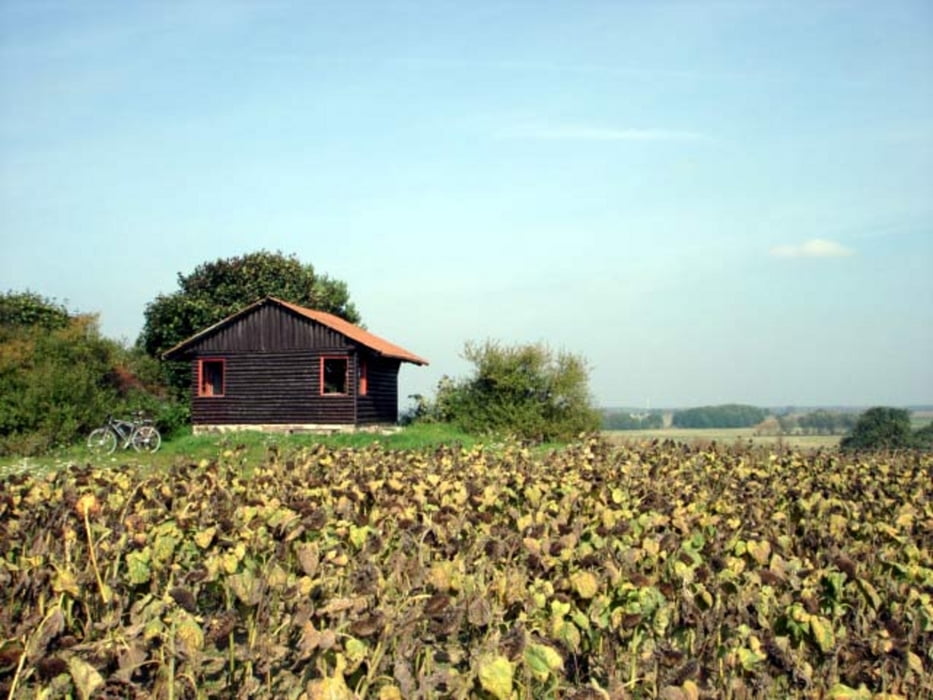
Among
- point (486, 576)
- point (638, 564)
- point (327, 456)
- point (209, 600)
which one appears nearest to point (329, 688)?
point (486, 576)

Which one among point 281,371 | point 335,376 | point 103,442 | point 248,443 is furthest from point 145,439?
point 335,376

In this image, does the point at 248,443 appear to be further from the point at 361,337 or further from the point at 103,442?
the point at 361,337

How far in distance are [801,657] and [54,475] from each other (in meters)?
6.44

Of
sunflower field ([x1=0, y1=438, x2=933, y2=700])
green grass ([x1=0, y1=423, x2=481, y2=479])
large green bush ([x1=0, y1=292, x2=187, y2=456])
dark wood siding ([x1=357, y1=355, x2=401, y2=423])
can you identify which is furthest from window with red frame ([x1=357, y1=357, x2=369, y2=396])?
sunflower field ([x1=0, y1=438, x2=933, y2=700])

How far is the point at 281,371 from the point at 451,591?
2842 cm

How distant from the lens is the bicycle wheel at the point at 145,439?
26.3 m

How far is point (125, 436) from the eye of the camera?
26359 millimetres

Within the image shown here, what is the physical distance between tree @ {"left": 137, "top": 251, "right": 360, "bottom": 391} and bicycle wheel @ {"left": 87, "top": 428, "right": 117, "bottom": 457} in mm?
15229

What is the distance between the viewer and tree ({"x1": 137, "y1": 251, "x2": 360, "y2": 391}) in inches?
1705

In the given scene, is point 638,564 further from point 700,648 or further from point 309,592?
point 309,592

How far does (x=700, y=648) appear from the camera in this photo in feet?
14.6

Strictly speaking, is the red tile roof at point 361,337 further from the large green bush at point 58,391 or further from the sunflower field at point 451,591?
the sunflower field at point 451,591

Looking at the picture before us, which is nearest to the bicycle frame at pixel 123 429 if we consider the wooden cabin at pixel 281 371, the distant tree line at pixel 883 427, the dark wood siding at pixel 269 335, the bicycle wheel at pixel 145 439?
the bicycle wheel at pixel 145 439

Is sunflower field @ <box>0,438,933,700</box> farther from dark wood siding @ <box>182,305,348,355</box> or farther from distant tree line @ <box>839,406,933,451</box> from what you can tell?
dark wood siding @ <box>182,305,348,355</box>
